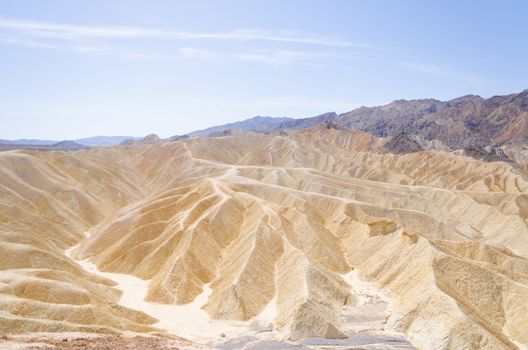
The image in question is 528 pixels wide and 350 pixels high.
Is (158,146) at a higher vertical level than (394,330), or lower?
higher

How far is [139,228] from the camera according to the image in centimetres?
7694

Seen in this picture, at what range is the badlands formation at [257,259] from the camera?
42781mm

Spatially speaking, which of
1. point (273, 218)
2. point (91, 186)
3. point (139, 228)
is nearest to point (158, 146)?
→ point (91, 186)

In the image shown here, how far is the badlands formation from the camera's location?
42.8 metres

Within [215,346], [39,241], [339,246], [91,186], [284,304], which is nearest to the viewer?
[215,346]

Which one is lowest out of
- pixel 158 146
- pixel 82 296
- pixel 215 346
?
pixel 215 346

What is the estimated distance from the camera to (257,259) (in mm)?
58219

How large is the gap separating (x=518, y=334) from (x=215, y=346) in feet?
87.8

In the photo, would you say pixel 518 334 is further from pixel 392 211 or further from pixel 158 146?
pixel 158 146

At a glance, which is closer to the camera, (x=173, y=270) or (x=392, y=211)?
(x=173, y=270)

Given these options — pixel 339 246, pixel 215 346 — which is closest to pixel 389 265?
pixel 339 246

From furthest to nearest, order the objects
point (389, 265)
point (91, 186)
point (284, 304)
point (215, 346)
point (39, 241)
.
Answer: point (91, 186) → point (39, 241) → point (389, 265) → point (284, 304) → point (215, 346)

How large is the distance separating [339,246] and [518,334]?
29.4 meters

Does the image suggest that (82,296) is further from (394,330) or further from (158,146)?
(158,146)
